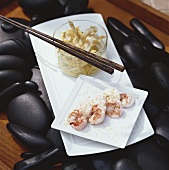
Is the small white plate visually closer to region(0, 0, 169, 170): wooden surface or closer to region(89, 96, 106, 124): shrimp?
region(89, 96, 106, 124): shrimp

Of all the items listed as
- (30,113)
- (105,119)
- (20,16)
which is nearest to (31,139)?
(30,113)

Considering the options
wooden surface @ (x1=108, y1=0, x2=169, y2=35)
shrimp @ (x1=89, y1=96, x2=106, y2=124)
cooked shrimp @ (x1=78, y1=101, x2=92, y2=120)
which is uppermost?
wooden surface @ (x1=108, y1=0, x2=169, y2=35)

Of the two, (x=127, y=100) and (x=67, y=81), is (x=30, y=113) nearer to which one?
(x=67, y=81)

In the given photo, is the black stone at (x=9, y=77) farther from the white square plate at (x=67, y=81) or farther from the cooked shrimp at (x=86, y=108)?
the cooked shrimp at (x=86, y=108)

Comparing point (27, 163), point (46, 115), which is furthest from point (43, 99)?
point (27, 163)

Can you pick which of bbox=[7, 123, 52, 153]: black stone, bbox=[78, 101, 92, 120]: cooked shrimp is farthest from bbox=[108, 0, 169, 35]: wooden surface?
bbox=[7, 123, 52, 153]: black stone

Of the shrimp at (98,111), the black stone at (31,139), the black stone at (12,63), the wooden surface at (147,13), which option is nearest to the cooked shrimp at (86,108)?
the shrimp at (98,111)
